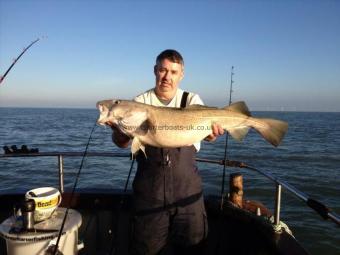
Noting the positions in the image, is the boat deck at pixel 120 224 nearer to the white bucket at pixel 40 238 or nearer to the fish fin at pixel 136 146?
the white bucket at pixel 40 238

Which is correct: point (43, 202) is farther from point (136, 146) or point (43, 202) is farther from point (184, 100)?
point (184, 100)

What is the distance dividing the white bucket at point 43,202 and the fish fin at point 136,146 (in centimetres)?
125

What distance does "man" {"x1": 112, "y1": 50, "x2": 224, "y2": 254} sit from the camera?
3.57 metres

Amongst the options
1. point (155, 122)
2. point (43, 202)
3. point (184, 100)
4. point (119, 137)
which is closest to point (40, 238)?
point (43, 202)

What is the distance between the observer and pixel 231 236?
4426 mm

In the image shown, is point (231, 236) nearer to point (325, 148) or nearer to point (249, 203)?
point (249, 203)

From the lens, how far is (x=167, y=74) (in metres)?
3.70

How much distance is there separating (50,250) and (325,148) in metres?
28.0

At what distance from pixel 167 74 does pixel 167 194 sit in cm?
133

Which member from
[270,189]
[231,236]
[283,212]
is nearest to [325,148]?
A: [270,189]

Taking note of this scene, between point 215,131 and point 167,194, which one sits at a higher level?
point 215,131

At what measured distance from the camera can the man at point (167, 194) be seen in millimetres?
3570

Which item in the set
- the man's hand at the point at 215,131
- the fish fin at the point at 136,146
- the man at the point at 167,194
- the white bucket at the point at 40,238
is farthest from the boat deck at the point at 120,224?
the fish fin at the point at 136,146

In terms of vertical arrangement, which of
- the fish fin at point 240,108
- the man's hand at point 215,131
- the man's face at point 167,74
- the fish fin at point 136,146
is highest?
the man's face at point 167,74
